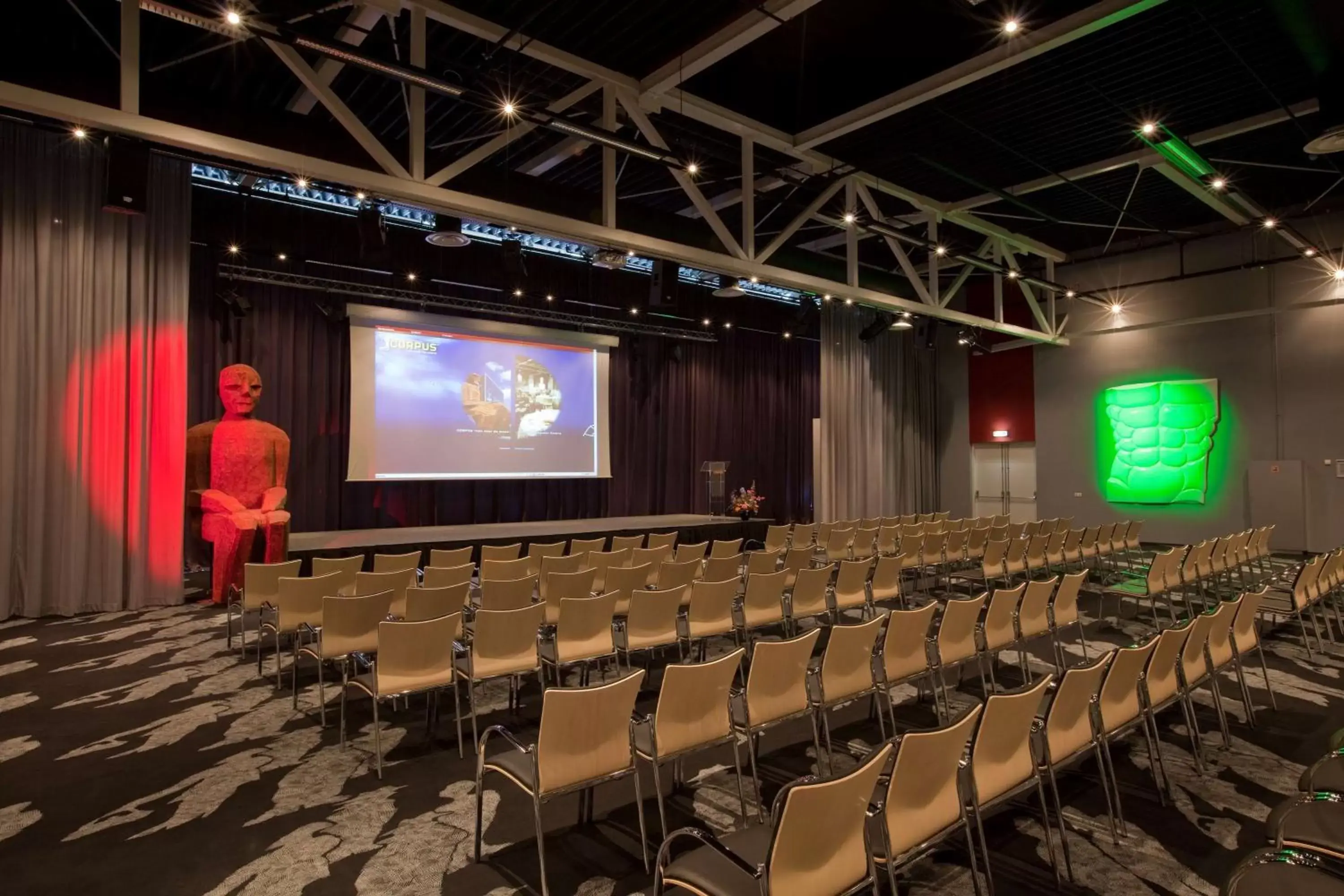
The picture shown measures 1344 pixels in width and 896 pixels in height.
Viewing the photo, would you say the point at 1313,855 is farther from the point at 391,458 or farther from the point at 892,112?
the point at 391,458

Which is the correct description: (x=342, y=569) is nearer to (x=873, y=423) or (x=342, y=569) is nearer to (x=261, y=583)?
(x=261, y=583)

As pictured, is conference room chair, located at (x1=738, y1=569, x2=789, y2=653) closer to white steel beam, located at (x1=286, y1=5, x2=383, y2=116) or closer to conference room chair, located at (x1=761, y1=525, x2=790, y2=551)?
conference room chair, located at (x1=761, y1=525, x2=790, y2=551)

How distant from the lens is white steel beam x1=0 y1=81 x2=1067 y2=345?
529 centimetres

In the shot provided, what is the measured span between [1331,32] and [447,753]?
861 centimetres

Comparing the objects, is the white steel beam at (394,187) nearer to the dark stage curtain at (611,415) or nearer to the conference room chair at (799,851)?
the dark stage curtain at (611,415)

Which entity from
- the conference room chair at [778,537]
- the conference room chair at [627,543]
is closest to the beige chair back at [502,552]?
the conference room chair at [627,543]

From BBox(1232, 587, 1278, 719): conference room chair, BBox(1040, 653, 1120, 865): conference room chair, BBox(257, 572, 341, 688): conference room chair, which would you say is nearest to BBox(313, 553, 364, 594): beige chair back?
BBox(257, 572, 341, 688): conference room chair

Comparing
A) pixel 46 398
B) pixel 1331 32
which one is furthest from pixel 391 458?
pixel 1331 32

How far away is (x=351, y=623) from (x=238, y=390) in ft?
19.3

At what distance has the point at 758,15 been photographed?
6.37 metres

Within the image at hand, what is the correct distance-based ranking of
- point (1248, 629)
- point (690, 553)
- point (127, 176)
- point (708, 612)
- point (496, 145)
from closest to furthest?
1. point (1248, 629)
2. point (708, 612)
3. point (127, 176)
4. point (496, 145)
5. point (690, 553)

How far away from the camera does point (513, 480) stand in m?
12.8

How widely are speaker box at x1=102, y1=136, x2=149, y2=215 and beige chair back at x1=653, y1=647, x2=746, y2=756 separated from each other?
21.5ft

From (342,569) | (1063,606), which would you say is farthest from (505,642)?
(1063,606)
